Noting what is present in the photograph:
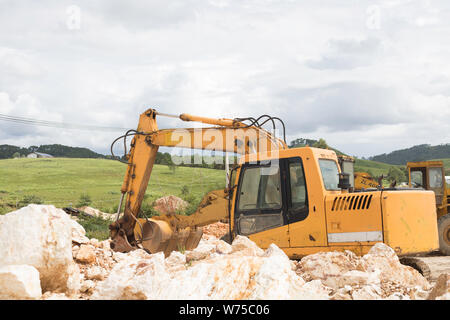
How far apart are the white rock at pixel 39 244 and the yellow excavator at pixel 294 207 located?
4005mm

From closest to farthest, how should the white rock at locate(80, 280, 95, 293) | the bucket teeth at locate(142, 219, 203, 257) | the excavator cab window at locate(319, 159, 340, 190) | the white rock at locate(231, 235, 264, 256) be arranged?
the white rock at locate(80, 280, 95, 293)
the white rock at locate(231, 235, 264, 256)
the excavator cab window at locate(319, 159, 340, 190)
the bucket teeth at locate(142, 219, 203, 257)

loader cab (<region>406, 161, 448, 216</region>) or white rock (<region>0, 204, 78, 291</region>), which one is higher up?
loader cab (<region>406, 161, 448, 216</region>)

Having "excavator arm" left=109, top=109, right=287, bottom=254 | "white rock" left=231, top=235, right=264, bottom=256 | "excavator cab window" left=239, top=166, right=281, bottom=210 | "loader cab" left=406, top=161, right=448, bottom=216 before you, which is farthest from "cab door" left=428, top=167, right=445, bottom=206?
"white rock" left=231, top=235, right=264, bottom=256

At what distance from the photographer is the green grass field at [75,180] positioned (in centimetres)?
4483

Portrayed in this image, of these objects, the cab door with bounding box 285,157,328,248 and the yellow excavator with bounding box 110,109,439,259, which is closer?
the yellow excavator with bounding box 110,109,439,259

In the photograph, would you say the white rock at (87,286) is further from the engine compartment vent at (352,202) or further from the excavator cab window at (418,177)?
the excavator cab window at (418,177)

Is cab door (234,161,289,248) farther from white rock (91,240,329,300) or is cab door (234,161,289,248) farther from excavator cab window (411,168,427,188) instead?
excavator cab window (411,168,427,188)

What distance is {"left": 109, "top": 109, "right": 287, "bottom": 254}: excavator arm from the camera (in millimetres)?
Answer: 9812

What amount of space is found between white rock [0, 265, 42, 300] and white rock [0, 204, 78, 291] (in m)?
0.37

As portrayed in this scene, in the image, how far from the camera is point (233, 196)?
28.5 feet

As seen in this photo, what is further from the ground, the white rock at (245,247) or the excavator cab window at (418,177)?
the excavator cab window at (418,177)

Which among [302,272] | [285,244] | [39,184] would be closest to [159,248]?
[285,244]

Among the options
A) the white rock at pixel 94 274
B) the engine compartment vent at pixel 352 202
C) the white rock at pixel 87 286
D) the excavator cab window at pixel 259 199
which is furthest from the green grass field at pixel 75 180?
the white rock at pixel 87 286

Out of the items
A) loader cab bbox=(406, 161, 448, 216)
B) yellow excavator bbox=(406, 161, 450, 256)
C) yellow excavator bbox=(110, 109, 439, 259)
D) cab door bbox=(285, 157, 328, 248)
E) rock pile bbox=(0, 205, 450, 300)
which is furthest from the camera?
loader cab bbox=(406, 161, 448, 216)
